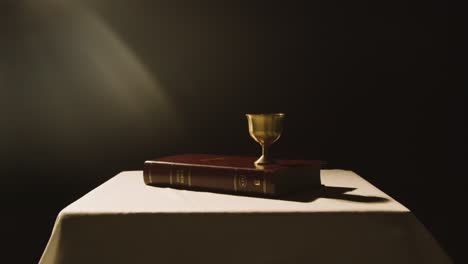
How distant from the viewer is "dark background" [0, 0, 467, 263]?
5.04 ft

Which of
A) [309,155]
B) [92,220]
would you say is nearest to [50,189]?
[92,220]

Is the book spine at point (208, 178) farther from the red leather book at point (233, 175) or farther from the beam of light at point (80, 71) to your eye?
the beam of light at point (80, 71)

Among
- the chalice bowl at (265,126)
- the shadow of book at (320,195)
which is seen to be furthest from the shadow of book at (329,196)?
the chalice bowl at (265,126)

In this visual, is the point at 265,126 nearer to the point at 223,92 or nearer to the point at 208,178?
the point at 208,178

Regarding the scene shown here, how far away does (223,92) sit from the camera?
5.19 ft

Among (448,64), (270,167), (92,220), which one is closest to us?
(92,220)

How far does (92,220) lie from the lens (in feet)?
2.95

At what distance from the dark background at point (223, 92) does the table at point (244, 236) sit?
692mm

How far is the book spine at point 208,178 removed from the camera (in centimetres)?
99

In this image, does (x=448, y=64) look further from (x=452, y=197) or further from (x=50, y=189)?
(x=50, y=189)

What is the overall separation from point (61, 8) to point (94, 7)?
0.38ft

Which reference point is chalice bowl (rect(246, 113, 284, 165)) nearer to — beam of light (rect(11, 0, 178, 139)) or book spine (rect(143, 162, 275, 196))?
book spine (rect(143, 162, 275, 196))

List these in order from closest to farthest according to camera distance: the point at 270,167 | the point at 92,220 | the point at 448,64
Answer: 1. the point at 92,220
2. the point at 270,167
3. the point at 448,64

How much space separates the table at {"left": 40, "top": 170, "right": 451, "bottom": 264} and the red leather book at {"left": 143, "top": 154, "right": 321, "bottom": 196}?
10cm
